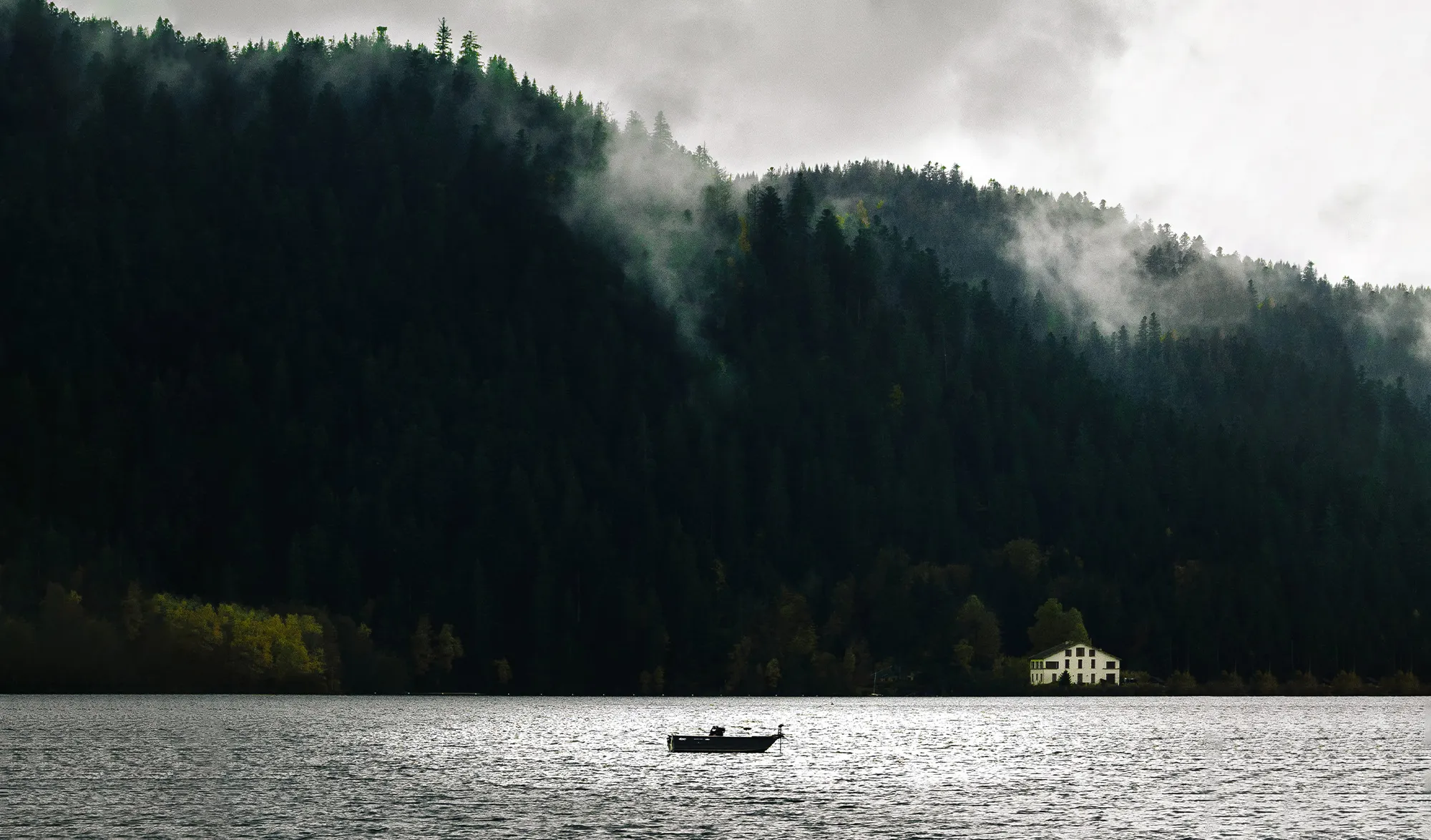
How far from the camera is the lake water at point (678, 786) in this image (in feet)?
340

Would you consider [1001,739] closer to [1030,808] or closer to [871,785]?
[871,785]

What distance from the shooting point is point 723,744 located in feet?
532

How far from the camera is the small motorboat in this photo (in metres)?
161

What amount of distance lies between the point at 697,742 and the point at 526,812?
52990 mm

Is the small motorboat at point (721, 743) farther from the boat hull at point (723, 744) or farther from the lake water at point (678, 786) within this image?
the lake water at point (678, 786)

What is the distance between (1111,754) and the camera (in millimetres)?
167250

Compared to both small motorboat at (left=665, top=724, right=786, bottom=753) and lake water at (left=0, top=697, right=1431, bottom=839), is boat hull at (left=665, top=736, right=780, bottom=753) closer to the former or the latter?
small motorboat at (left=665, top=724, right=786, bottom=753)

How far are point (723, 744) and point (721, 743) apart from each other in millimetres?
259

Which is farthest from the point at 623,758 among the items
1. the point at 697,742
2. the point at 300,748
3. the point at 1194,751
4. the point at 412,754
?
the point at 1194,751

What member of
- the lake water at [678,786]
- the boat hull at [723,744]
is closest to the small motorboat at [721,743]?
the boat hull at [723,744]

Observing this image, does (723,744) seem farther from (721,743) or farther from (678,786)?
(678,786)

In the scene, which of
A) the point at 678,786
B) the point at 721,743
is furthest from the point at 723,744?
the point at 678,786

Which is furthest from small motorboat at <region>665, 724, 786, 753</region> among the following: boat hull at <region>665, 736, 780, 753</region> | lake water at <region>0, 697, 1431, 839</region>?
lake water at <region>0, 697, 1431, 839</region>

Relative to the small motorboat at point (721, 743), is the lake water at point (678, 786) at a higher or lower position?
lower
